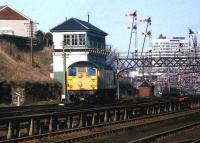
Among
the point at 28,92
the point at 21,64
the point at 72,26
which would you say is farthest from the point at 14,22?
the point at 28,92

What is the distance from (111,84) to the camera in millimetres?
45625

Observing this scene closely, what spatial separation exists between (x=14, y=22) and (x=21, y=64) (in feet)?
74.1

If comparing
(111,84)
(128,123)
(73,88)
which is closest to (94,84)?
(73,88)

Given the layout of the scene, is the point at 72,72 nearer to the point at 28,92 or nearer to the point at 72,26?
the point at 28,92

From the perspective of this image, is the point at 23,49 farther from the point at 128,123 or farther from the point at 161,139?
the point at 161,139

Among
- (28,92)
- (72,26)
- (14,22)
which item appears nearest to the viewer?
(28,92)

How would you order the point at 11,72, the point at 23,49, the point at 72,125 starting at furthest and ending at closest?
the point at 23,49
the point at 11,72
the point at 72,125

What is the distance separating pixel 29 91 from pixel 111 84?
12.0m

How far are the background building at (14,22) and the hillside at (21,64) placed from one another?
5.32 metres

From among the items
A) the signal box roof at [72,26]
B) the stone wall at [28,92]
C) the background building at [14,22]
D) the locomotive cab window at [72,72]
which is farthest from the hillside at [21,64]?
the locomotive cab window at [72,72]

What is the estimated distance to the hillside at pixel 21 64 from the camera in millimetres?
57500

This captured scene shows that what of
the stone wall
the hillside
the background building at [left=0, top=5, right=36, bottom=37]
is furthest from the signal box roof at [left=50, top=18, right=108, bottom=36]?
the stone wall

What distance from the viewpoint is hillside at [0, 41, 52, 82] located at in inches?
2264

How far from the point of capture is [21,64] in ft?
218
